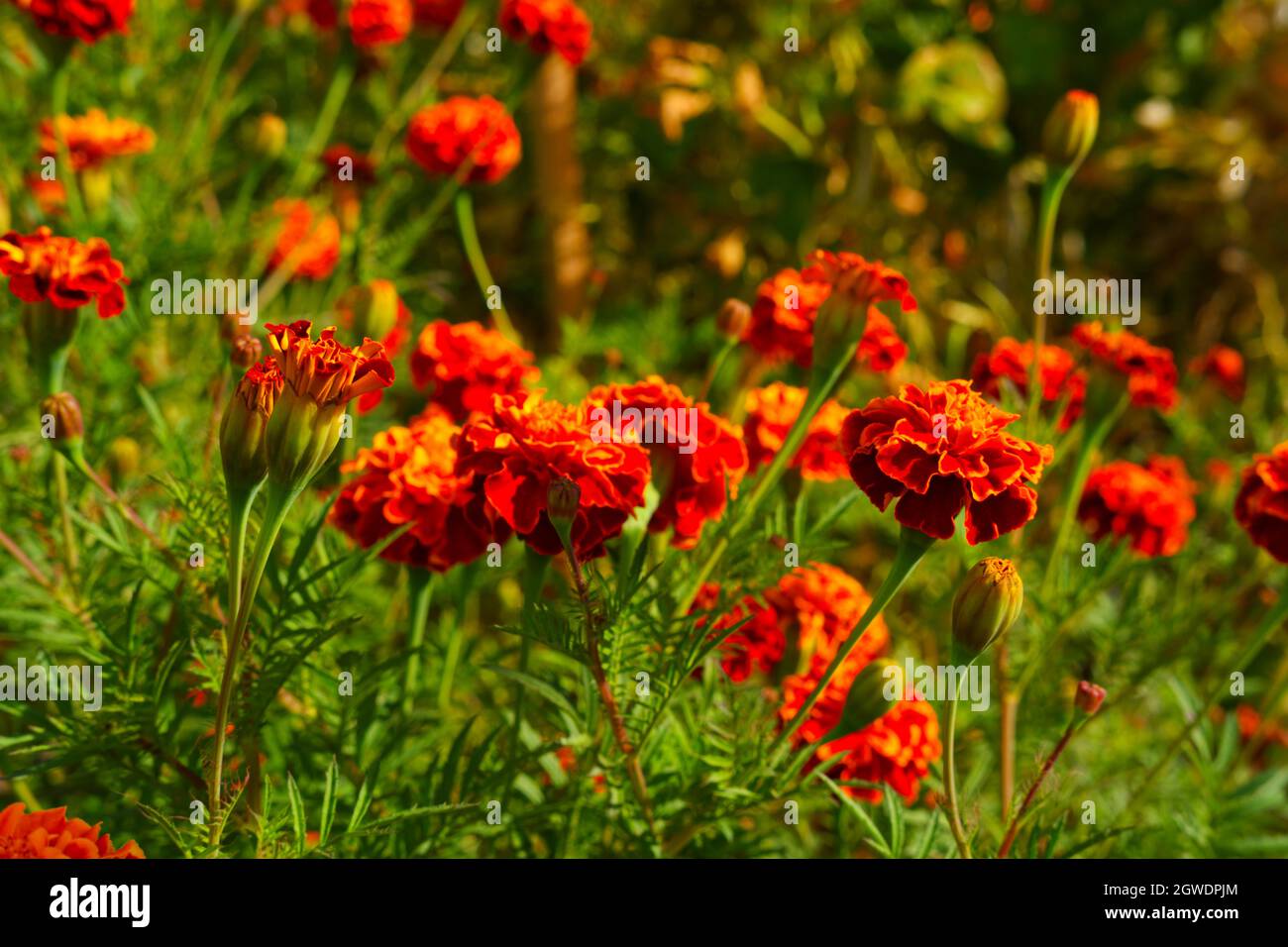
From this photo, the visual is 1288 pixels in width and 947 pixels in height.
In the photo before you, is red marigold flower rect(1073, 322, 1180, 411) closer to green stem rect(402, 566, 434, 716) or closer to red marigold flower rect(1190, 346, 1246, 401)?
red marigold flower rect(1190, 346, 1246, 401)

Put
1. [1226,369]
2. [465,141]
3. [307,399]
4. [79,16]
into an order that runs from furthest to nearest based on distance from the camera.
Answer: [1226,369], [465,141], [79,16], [307,399]

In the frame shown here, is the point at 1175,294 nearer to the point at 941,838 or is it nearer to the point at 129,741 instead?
the point at 941,838

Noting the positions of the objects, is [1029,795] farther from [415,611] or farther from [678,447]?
[415,611]

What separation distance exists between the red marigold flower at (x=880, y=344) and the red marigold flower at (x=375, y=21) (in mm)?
705

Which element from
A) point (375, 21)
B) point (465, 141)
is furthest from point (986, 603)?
point (375, 21)

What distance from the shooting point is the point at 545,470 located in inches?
24.3

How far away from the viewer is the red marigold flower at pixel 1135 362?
93cm

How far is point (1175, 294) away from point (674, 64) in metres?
1.06

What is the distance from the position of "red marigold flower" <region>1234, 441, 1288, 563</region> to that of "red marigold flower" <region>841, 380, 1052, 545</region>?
0.26 metres

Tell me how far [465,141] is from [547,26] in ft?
0.50

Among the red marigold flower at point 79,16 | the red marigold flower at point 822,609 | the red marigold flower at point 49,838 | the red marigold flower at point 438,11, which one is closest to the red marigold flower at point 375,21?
the red marigold flower at point 438,11

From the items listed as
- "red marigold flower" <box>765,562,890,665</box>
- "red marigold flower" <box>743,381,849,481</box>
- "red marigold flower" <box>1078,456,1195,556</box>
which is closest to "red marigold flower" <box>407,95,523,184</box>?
"red marigold flower" <box>743,381,849,481</box>

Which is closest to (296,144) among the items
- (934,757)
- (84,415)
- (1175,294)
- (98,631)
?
(84,415)

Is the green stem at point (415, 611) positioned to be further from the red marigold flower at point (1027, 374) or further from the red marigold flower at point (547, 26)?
the red marigold flower at point (547, 26)
